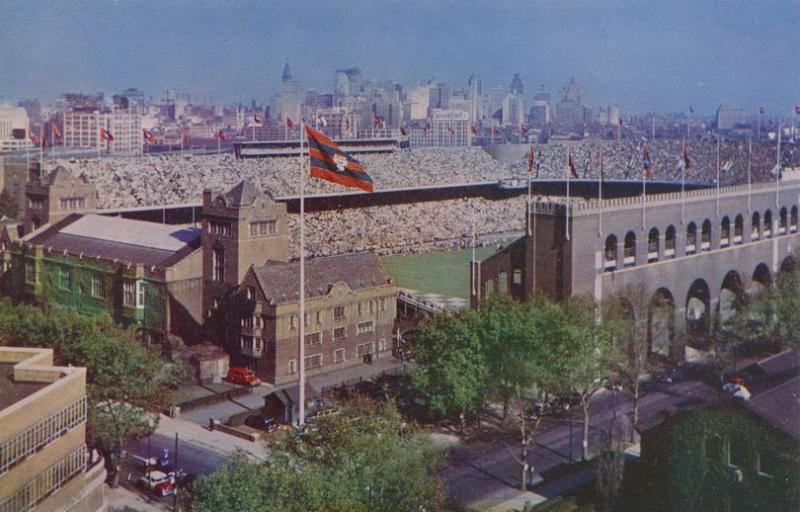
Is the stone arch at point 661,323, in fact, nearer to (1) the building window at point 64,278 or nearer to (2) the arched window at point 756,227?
(2) the arched window at point 756,227

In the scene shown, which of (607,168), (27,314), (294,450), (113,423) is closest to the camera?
(294,450)

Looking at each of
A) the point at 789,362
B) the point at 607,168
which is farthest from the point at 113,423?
the point at 607,168

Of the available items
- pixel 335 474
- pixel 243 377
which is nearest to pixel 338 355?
pixel 243 377

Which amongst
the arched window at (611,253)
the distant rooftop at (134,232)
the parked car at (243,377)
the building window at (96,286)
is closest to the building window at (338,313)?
the parked car at (243,377)

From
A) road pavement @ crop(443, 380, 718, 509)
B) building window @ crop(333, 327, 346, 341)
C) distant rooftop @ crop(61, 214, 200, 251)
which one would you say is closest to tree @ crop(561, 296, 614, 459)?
road pavement @ crop(443, 380, 718, 509)

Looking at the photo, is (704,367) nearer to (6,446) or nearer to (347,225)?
(6,446)

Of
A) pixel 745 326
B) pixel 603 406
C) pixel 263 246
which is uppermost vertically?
pixel 263 246
